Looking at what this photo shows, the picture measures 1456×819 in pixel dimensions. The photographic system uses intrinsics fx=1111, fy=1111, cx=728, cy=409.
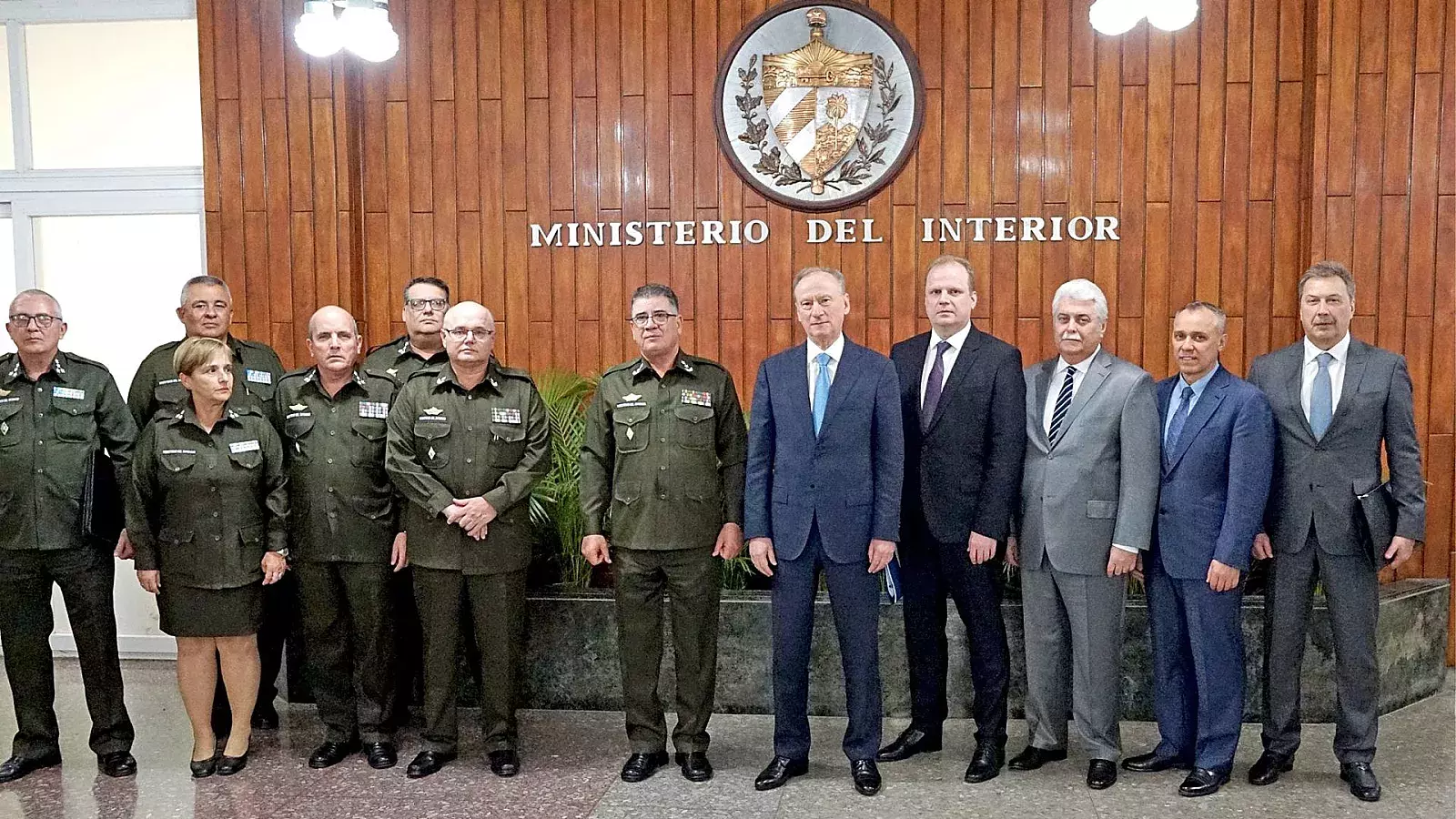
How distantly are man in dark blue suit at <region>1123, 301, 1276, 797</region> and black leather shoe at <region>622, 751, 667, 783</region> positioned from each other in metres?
1.69

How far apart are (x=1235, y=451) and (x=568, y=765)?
94.9 inches

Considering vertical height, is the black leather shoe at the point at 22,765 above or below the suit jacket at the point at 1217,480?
below

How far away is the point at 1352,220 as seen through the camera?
16.2 feet

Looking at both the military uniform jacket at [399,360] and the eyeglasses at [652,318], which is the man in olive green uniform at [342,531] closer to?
the military uniform jacket at [399,360]

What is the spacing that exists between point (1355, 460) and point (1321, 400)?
205 millimetres

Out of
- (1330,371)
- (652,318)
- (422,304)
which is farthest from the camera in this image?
(422,304)

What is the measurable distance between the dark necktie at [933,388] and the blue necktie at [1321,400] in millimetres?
1140

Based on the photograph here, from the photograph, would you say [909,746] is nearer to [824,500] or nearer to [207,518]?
[824,500]

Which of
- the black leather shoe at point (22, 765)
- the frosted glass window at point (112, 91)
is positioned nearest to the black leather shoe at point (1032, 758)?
the black leather shoe at point (22, 765)

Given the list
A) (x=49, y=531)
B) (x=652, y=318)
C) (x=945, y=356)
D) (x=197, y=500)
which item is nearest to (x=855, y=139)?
(x=945, y=356)

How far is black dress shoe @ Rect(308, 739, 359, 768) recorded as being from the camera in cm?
382

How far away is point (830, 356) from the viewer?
3.55 metres

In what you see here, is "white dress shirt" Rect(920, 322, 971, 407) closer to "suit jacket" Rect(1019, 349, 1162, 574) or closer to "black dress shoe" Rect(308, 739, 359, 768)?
"suit jacket" Rect(1019, 349, 1162, 574)

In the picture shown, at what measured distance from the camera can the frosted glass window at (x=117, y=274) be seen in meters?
5.50
